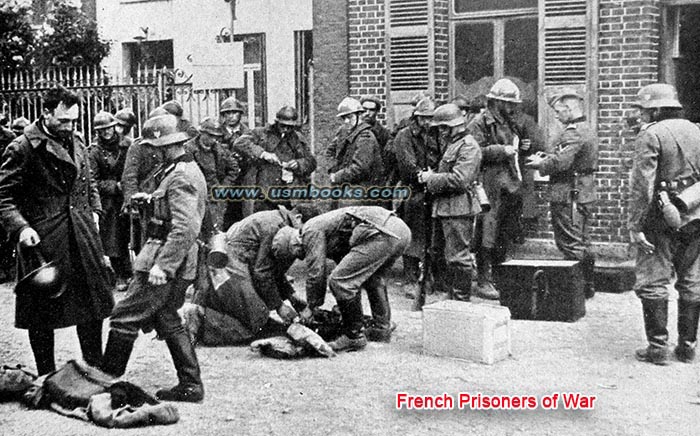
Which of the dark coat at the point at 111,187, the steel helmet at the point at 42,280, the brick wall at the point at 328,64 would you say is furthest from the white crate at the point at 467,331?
the brick wall at the point at 328,64

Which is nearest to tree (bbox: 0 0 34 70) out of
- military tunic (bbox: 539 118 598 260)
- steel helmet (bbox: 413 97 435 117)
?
steel helmet (bbox: 413 97 435 117)

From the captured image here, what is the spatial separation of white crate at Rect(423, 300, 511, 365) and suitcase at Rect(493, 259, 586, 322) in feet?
4.23

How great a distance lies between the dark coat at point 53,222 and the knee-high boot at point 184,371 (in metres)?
0.80

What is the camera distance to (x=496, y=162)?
1048 centimetres

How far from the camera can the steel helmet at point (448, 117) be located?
947cm

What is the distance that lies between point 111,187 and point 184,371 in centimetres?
503

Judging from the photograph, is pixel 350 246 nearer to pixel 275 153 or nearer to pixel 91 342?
pixel 91 342

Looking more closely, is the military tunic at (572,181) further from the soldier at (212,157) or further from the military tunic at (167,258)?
the military tunic at (167,258)

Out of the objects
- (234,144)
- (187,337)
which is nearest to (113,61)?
(234,144)

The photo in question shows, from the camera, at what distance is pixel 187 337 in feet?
22.1

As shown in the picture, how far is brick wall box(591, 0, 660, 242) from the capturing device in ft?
37.0

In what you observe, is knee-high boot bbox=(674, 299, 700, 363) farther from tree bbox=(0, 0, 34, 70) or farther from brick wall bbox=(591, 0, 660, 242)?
tree bbox=(0, 0, 34, 70)

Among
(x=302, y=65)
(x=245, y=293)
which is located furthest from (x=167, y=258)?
(x=302, y=65)

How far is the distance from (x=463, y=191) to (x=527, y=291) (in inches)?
45.8
